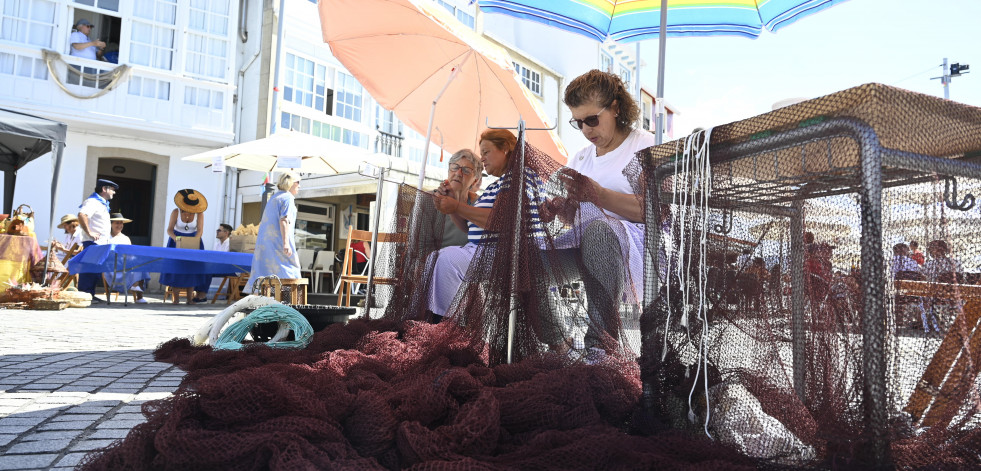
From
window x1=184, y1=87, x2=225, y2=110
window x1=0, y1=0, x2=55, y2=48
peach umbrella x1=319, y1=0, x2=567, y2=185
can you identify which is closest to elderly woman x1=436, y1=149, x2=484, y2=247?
peach umbrella x1=319, y1=0, x2=567, y2=185

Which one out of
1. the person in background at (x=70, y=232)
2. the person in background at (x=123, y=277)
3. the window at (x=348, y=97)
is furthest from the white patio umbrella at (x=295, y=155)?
the window at (x=348, y=97)

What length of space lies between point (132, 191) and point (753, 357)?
71.3 feet

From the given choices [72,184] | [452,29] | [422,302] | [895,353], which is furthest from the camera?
[72,184]

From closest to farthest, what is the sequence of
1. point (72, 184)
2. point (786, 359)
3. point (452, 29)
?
point (786, 359) → point (452, 29) → point (72, 184)

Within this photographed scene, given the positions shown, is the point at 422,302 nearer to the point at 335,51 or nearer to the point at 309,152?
the point at 335,51

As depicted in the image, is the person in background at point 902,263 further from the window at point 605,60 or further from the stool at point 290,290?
the window at point 605,60

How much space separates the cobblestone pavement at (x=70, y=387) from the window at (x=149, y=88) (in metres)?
11.9

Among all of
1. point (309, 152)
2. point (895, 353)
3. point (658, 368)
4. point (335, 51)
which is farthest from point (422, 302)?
point (309, 152)

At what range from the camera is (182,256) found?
9750 mm

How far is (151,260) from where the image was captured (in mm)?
10188

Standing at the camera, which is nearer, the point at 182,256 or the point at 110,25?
the point at 182,256

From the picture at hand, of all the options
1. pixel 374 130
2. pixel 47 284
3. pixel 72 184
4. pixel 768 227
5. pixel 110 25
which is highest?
pixel 110 25

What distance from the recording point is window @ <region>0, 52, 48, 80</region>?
14586mm

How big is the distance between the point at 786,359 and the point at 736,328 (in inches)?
6.4
